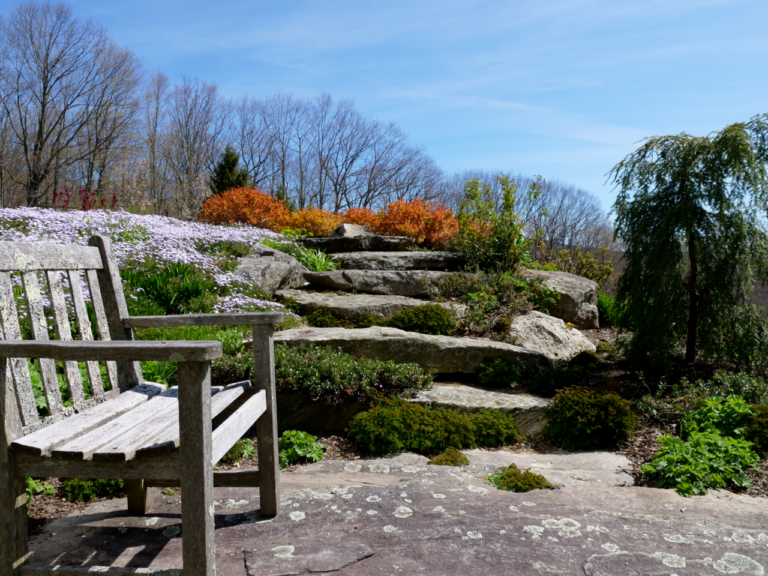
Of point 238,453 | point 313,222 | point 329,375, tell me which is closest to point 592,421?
point 329,375

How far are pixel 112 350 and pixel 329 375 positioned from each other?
282 cm

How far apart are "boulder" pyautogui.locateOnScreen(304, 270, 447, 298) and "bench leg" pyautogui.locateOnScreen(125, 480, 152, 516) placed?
542cm

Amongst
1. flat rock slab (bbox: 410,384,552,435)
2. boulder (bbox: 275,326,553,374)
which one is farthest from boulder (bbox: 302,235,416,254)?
flat rock slab (bbox: 410,384,552,435)

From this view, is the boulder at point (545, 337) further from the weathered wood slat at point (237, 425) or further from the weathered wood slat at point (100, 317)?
the weathered wood slat at point (100, 317)

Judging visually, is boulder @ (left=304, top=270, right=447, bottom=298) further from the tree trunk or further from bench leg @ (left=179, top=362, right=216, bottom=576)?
bench leg @ (left=179, top=362, right=216, bottom=576)

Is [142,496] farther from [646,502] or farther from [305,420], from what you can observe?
[646,502]

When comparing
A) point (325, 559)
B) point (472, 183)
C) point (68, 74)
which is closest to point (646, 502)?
point (325, 559)

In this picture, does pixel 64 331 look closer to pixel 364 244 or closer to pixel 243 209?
pixel 364 244

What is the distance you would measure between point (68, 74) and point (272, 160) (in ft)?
38.7

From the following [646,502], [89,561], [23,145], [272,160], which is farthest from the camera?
[272,160]

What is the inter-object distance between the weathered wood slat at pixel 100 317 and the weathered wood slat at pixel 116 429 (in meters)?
0.25

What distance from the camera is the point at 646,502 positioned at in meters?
2.99

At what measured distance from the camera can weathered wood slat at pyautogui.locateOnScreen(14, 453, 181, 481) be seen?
174cm

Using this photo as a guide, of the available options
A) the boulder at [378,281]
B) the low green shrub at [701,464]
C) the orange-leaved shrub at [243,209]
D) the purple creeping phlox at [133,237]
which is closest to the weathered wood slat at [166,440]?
the low green shrub at [701,464]
